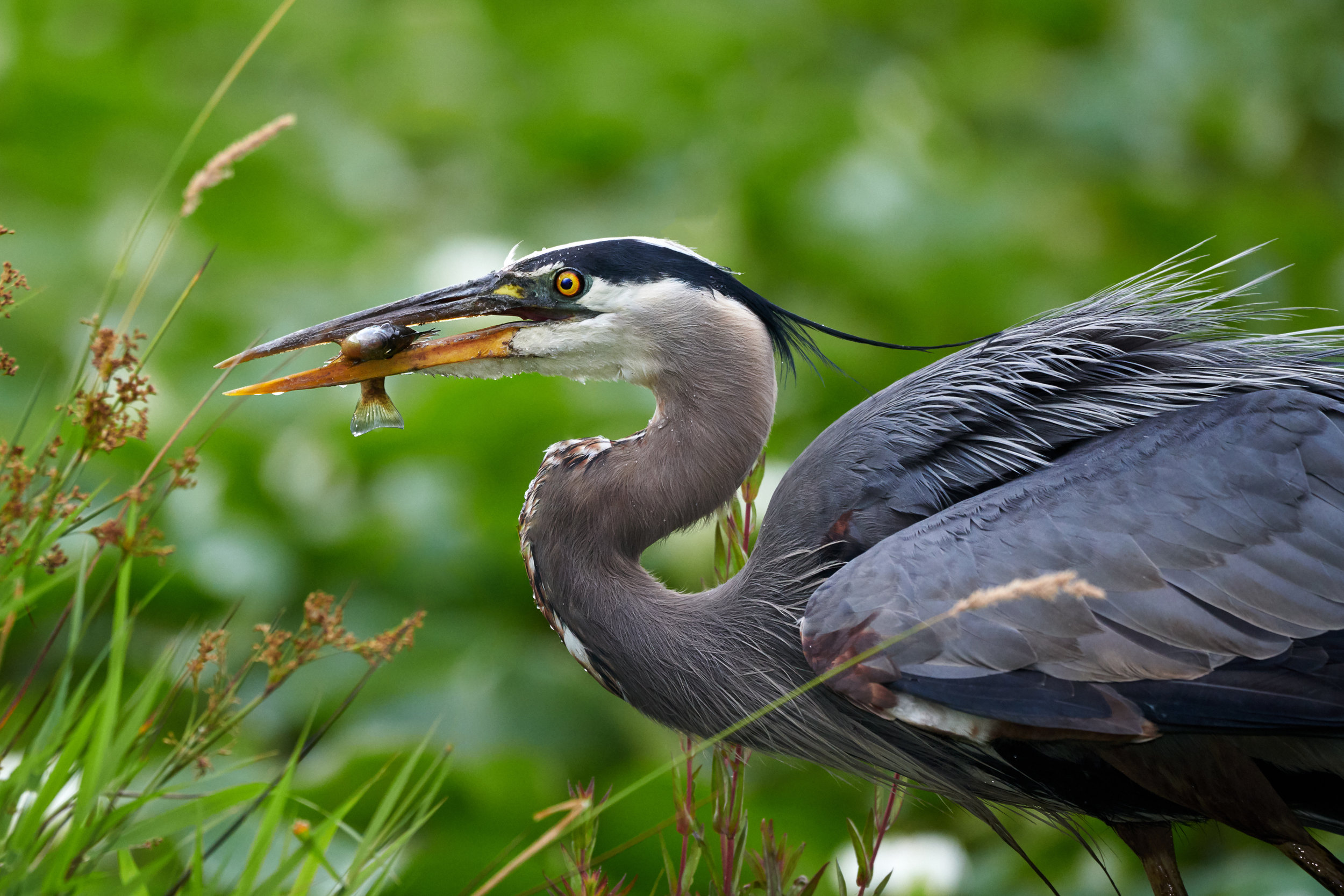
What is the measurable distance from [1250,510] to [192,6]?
5076 mm

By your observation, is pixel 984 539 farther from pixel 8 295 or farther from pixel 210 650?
pixel 8 295

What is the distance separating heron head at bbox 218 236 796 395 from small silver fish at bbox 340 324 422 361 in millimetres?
13

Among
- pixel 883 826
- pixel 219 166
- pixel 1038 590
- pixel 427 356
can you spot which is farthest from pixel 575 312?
pixel 1038 590

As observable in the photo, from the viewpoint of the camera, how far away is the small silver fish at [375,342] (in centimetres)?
195

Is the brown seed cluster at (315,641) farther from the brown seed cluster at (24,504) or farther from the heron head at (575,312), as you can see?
the heron head at (575,312)

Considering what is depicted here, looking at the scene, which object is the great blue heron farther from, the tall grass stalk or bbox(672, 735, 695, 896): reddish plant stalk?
the tall grass stalk

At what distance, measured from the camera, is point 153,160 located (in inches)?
170

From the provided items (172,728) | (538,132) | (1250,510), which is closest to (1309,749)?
(1250,510)

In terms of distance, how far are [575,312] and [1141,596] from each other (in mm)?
1003

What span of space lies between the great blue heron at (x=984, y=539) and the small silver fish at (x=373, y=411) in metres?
0.04

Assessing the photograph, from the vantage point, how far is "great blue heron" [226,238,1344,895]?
5.53 feet

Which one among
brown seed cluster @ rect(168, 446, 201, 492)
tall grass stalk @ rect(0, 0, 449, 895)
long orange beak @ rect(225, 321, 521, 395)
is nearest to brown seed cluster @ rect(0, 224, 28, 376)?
tall grass stalk @ rect(0, 0, 449, 895)

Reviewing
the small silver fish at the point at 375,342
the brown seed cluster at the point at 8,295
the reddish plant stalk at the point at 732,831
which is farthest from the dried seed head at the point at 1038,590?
the small silver fish at the point at 375,342

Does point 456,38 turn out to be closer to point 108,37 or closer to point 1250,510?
point 108,37
